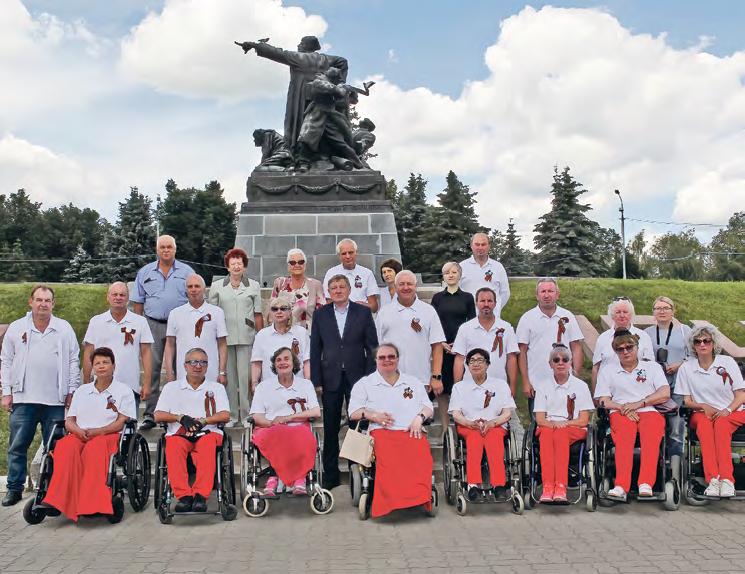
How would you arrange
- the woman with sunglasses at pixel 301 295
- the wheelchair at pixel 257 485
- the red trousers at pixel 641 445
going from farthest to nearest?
the woman with sunglasses at pixel 301 295
the red trousers at pixel 641 445
the wheelchair at pixel 257 485

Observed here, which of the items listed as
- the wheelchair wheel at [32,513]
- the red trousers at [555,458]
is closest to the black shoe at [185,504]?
the wheelchair wheel at [32,513]

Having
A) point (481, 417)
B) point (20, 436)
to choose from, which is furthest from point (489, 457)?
point (20, 436)

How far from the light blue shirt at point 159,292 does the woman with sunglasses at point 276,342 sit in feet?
3.77

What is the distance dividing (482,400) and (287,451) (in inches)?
61.5

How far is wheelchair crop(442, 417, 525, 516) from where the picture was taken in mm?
5512

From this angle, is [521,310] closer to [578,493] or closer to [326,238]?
[326,238]

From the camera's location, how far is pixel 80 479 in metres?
5.41

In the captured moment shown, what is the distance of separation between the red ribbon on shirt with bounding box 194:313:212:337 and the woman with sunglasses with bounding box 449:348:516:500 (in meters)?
2.22

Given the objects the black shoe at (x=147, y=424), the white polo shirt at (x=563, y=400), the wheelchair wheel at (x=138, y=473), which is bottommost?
the wheelchair wheel at (x=138, y=473)

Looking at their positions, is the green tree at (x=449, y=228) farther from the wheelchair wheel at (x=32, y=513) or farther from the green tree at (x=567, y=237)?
the wheelchair wheel at (x=32, y=513)

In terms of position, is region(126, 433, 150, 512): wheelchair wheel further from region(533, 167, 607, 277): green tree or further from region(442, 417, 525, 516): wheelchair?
region(533, 167, 607, 277): green tree

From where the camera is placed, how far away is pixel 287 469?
5.54 m

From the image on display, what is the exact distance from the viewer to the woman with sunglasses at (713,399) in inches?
226

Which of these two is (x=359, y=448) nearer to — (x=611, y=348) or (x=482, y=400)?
(x=482, y=400)
